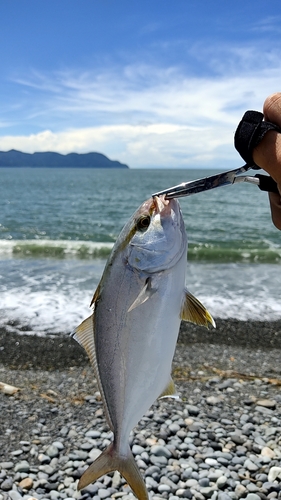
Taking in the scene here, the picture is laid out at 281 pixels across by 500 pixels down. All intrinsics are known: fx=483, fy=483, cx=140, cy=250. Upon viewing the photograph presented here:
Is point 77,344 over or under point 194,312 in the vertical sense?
under

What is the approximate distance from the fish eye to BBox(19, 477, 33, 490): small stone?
324cm

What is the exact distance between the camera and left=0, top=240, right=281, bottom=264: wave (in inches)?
693

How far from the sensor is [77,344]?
832cm

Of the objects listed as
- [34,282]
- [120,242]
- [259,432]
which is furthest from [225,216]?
[120,242]

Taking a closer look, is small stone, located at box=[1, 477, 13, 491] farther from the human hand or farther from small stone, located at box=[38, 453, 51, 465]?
the human hand

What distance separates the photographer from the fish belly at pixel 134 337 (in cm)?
221

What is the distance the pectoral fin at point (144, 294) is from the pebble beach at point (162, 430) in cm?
286

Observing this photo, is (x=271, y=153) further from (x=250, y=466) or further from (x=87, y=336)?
(x=250, y=466)

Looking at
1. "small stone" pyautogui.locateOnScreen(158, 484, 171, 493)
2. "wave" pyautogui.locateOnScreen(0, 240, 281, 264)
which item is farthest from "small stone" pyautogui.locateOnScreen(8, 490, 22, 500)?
"wave" pyautogui.locateOnScreen(0, 240, 281, 264)

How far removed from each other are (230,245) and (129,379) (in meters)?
19.1

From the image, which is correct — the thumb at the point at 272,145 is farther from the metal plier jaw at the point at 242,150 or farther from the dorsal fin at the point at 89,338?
the dorsal fin at the point at 89,338

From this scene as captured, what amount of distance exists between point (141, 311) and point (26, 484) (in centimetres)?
306

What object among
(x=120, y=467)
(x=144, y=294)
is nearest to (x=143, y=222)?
(x=144, y=294)

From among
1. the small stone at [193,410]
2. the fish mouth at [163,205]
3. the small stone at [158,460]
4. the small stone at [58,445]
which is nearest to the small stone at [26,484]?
the small stone at [58,445]
